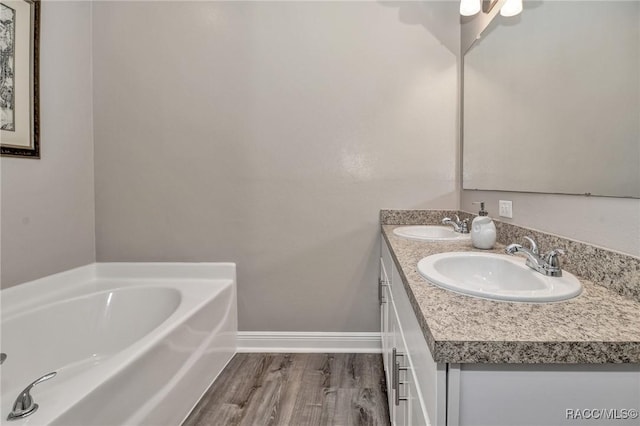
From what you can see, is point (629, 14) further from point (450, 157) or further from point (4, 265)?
point (4, 265)

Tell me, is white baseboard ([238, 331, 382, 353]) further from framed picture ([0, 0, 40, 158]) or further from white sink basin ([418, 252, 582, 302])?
framed picture ([0, 0, 40, 158])

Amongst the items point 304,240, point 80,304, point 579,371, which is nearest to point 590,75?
point 579,371

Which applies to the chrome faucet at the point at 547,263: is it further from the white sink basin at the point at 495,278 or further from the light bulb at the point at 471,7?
the light bulb at the point at 471,7

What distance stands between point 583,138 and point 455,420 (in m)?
0.97

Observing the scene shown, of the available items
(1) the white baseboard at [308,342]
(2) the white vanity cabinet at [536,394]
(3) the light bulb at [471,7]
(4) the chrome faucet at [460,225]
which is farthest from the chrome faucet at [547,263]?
(3) the light bulb at [471,7]

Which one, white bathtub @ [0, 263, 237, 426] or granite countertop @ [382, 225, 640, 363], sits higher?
granite countertop @ [382, 225, 640, 363]

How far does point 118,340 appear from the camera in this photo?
1789mm

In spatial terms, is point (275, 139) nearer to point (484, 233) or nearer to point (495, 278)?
point (484, 233)

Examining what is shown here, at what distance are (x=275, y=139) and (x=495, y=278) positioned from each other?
1533 millimetres

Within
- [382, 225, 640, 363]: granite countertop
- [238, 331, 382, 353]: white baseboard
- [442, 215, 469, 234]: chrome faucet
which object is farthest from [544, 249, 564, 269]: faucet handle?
[238, 331, 382, 353]: white baseboard

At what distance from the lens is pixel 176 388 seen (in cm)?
136

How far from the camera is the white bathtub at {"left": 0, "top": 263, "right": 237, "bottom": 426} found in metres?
0.99

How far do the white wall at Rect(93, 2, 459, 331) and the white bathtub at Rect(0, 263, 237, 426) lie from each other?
175 millimetres

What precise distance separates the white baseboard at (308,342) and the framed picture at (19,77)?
5.52ft
